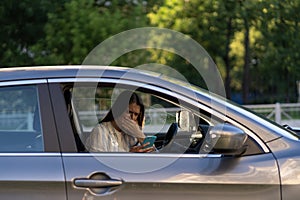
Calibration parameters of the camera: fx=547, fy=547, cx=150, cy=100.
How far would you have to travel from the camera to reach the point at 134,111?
13.5 ft

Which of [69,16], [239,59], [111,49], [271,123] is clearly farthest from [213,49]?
[271,123]

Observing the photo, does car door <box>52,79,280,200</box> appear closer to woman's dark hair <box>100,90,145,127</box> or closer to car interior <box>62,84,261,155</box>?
car interior <box>62,84,261,155</box>

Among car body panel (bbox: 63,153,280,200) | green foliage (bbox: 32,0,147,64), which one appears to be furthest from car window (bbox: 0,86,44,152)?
green foliage (bbox: 32,0,147,64)

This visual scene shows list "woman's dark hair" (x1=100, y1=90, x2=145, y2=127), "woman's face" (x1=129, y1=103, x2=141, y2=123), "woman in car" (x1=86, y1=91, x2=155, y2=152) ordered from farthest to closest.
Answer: "woman's face" (x1=129, y1=103, x2=141, y2=123), "woman's dark hair" (x1=100, y1=90, x2=145, y2=127), "woman in car" (x1=86, y1=91, x2=155, y2=152)

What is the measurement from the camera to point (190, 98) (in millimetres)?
3373

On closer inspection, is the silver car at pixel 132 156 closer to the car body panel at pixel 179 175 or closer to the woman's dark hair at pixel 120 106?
the car body panel at pixel 179 175

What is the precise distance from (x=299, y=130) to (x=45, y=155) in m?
2.23

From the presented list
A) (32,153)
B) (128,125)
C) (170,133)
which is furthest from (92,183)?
(170,133)

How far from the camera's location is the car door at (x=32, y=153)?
10.3 ft

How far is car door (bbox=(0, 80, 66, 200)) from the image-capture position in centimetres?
315

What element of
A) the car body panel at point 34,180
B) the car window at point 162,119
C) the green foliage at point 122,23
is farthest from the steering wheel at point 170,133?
the green foliage at point 122,23

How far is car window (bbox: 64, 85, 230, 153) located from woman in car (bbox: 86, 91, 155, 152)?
2.8 inches

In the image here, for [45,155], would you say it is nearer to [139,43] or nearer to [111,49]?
[111,49]

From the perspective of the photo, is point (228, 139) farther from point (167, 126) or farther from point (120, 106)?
point (167, 126)
